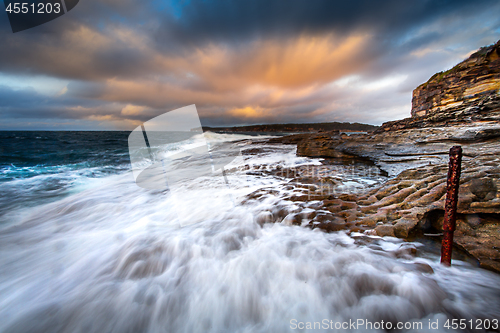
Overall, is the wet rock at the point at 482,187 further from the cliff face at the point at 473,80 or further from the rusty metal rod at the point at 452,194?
the cliff face at the point at 473,80

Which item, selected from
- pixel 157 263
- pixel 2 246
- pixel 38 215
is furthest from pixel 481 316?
pixel 38 215

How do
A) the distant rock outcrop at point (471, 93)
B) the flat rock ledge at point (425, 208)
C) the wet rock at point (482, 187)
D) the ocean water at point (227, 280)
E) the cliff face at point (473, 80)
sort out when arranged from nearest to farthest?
the ocean water at point (227, 280), the flat rock ledge at point (425, 208), the wet rock at point (482, 187), the distant rock outcrop at point (471, 93), the cliff face at point (473, 80)

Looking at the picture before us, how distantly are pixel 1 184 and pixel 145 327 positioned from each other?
37.1 feet

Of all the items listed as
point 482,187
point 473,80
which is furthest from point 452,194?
point 473,80

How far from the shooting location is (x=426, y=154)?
20.7ft

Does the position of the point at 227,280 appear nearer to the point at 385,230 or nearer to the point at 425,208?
the point at 385,230

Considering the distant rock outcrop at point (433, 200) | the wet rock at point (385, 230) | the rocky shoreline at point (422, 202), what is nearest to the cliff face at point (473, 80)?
the distant rock outcrop at point (433, 200)

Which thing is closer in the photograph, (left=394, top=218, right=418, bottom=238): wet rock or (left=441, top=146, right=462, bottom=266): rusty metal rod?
(left=441, top=146, right=462, bottom=266): rusty metal rod

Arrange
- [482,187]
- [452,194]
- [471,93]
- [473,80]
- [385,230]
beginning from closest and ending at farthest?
[452,194], [482,187], [385,230], [471,93], [473,80]

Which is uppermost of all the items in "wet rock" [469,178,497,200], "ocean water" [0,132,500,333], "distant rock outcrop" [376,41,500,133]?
"distant rock outcrop" [376,41,500,133]

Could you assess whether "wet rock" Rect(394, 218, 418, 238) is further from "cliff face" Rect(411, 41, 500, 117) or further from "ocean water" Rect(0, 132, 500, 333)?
"cliff face" Rect(411, 41, 500, 117)

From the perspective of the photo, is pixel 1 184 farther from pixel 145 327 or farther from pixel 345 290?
pixel 345 290

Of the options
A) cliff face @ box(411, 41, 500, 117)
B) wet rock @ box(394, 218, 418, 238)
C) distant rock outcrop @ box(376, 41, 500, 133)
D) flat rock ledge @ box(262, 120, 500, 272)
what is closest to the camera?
flat rock ledge @ box(262, 120, 500, 272)

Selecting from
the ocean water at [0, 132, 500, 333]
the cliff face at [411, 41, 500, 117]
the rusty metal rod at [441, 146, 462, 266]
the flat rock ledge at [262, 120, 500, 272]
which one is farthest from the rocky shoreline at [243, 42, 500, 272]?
the cliff face at [411, 41, 500, 117]
